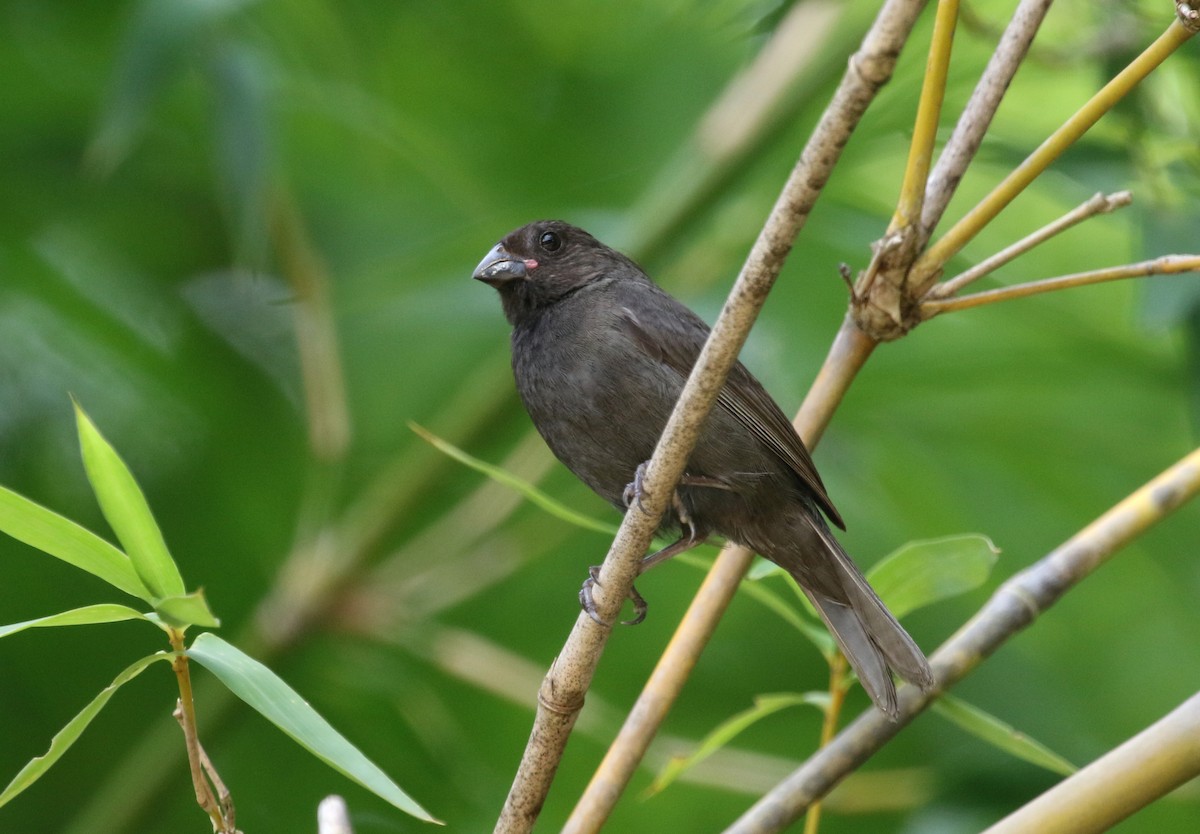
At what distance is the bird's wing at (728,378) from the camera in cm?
274

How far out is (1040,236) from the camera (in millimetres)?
1601

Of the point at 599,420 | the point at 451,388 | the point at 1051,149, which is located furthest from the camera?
the point at 451,388

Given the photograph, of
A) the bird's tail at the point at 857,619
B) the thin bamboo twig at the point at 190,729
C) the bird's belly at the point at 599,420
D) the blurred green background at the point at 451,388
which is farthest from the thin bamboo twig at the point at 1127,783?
the blurred green background at the point at 451,388

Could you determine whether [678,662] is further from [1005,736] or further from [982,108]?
[982,108]

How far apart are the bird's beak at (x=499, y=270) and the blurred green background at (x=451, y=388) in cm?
47

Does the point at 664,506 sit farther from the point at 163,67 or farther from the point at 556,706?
the point at 163,67

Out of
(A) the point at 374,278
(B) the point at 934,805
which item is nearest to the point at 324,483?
(A) the point at 374,278

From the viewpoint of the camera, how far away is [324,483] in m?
3.36

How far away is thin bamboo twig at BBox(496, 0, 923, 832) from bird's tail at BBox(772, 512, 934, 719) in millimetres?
547

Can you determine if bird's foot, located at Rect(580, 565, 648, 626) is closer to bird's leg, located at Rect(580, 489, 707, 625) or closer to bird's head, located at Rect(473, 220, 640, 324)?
bird's leg, located at Rect(580, 489, 707, 625)

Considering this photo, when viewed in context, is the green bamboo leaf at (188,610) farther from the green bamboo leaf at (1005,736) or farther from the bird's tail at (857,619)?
the green bamboo leaf at (1005,736)

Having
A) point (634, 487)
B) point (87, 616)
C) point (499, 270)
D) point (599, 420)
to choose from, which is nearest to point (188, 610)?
point (87, 616)

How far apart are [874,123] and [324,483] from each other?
5.67 ft

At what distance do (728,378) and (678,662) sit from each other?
3.55ft
